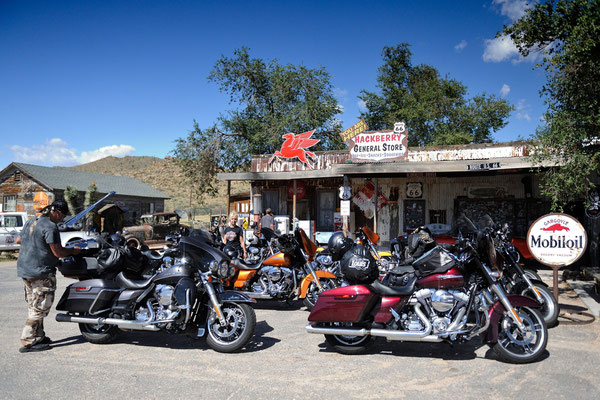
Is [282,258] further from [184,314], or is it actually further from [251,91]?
[251,91]

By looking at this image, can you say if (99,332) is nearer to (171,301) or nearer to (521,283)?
(171,301)

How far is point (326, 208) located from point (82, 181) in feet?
83.4

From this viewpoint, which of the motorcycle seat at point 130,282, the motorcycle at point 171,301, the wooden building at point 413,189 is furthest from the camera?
the wooden building at point 413,189

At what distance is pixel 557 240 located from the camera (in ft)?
23.5

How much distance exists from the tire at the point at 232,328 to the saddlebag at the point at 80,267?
1.84 metres

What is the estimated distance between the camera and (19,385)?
4.36 metres

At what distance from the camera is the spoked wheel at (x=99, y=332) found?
581 centimetres

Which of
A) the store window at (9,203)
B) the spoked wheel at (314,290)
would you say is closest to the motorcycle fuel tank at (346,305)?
the spoked wheel at (314,290)

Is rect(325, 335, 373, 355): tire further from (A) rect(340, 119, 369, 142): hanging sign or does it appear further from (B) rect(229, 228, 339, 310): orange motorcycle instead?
(A) rect(340, 119, 369, 142): hanging sign

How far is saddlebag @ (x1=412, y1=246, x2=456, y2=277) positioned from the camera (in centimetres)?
507

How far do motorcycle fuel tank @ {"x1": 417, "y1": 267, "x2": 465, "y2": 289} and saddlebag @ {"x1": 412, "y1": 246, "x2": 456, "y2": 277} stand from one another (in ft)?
0.19

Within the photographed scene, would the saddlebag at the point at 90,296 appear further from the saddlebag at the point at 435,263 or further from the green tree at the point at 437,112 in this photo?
the green tree at the point at 437,112

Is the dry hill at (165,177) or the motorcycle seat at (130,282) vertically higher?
the dry hill at (165,177)

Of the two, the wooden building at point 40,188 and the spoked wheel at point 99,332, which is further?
the wooden building at point 40,188
